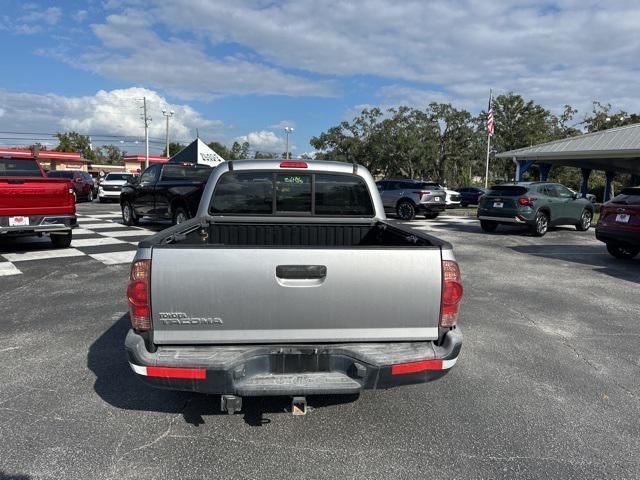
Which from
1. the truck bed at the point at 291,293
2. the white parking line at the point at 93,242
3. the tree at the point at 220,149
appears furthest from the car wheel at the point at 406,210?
the tree at the point at 220,149

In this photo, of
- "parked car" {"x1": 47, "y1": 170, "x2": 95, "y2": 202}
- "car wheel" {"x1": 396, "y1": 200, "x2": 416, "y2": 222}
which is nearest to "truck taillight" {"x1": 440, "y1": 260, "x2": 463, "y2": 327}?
"car wheel" {"x1": 396, "y1": 200, "x2": 416, "y2": 222}

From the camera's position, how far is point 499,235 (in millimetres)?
14148

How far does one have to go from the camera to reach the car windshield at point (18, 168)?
29.5 ft

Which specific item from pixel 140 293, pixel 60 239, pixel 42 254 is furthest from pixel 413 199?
pixel 140 293

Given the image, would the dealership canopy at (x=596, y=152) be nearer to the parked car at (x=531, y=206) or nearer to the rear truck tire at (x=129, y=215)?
the parked car at (x=531, y=206)

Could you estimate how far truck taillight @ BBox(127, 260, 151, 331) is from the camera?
8.55ft

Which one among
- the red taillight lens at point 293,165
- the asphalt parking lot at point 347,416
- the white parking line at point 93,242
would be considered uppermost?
the red taillight lens at point 293,165

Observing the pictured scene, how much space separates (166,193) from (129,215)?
2.58 metres

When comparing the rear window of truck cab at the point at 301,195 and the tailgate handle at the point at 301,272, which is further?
the rear window of truck cab at the point at 301,195

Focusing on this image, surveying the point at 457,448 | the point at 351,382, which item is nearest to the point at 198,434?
the point at 351,382

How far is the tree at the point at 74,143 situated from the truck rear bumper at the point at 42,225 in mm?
90458

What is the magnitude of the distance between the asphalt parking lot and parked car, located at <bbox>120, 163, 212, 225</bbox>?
6294 millimetres

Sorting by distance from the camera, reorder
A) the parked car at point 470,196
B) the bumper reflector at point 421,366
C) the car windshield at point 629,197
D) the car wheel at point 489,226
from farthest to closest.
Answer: the parked car at point 470,196 → the car wheel at point 489,226 → the car windshield at point 629,197 → the bumper reflector at point 421,366

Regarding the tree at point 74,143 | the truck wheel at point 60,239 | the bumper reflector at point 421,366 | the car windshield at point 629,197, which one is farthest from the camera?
the tree at point 74,143
